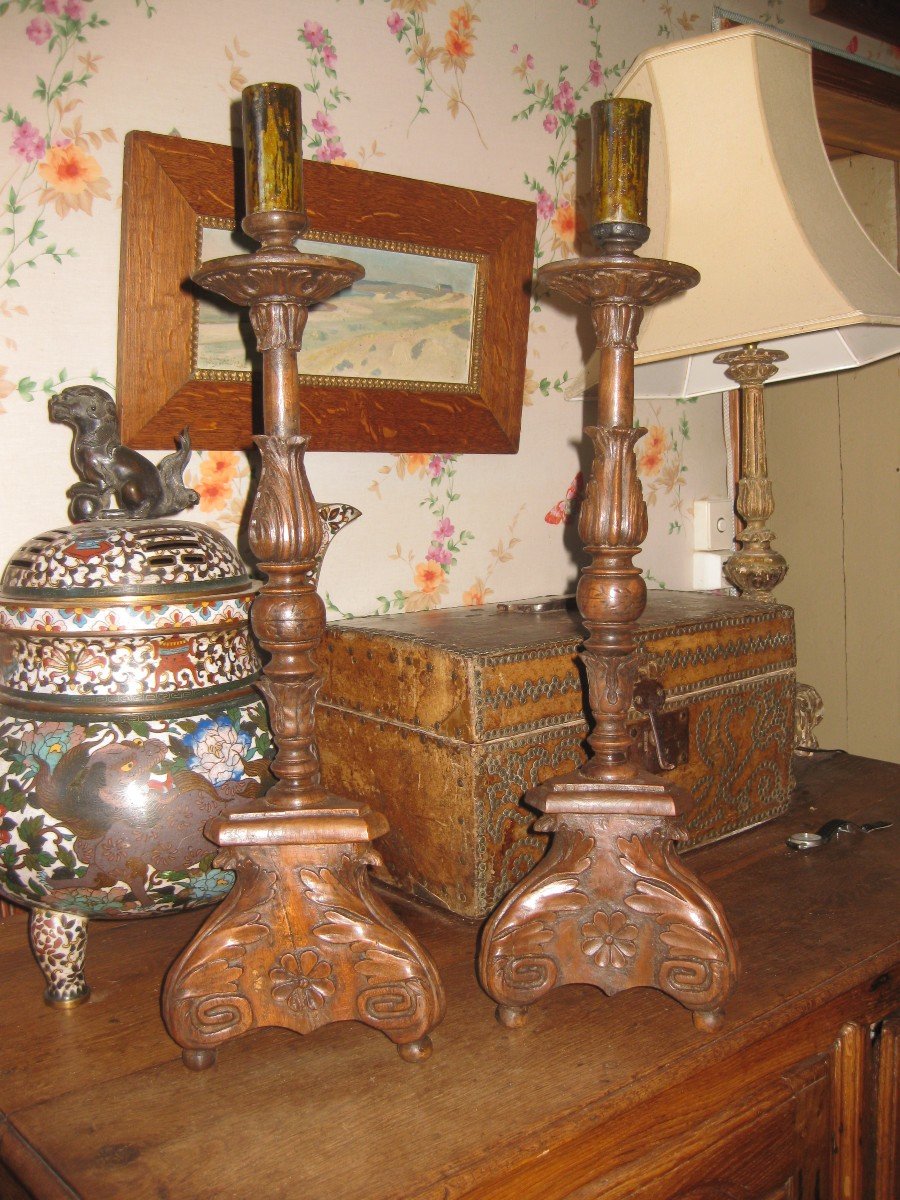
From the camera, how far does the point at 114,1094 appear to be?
718mm

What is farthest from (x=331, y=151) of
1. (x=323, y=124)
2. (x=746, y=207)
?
(x=746, y=207)

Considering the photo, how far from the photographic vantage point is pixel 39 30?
0.97 meters

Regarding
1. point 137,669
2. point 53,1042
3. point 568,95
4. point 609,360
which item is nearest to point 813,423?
point 568,95

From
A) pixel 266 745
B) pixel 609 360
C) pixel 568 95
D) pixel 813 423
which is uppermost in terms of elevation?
pixel 568 95

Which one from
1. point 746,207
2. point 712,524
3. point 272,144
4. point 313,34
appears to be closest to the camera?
point 272,144

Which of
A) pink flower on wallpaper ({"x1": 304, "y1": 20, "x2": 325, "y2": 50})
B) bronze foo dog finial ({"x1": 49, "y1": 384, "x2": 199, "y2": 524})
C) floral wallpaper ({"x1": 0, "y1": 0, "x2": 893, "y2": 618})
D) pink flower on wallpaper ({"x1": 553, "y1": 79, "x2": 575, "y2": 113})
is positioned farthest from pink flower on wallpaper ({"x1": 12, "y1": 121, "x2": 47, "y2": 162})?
pink flower on wallpaper ({"x1": 553, "y1": 79, "x2": 575, "y2": 113})

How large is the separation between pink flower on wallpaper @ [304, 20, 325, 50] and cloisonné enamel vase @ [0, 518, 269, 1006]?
66 cm

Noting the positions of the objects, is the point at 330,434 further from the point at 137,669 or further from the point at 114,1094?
the point at 114,1094

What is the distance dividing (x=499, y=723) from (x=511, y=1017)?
0.85 feet

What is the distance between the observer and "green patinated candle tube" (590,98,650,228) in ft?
2.41

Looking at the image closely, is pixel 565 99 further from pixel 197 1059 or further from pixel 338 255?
pixel 197 1059

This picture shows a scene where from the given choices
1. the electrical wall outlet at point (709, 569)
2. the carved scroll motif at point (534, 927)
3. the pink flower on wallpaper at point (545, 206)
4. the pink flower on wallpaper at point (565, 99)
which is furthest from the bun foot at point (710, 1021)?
the pink flower on wallpaper at point (565, 99)

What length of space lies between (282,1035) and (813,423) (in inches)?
72.1

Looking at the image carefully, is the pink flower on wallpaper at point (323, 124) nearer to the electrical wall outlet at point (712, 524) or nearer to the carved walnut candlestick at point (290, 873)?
the carved walnut candlestick at point (290, 873)
